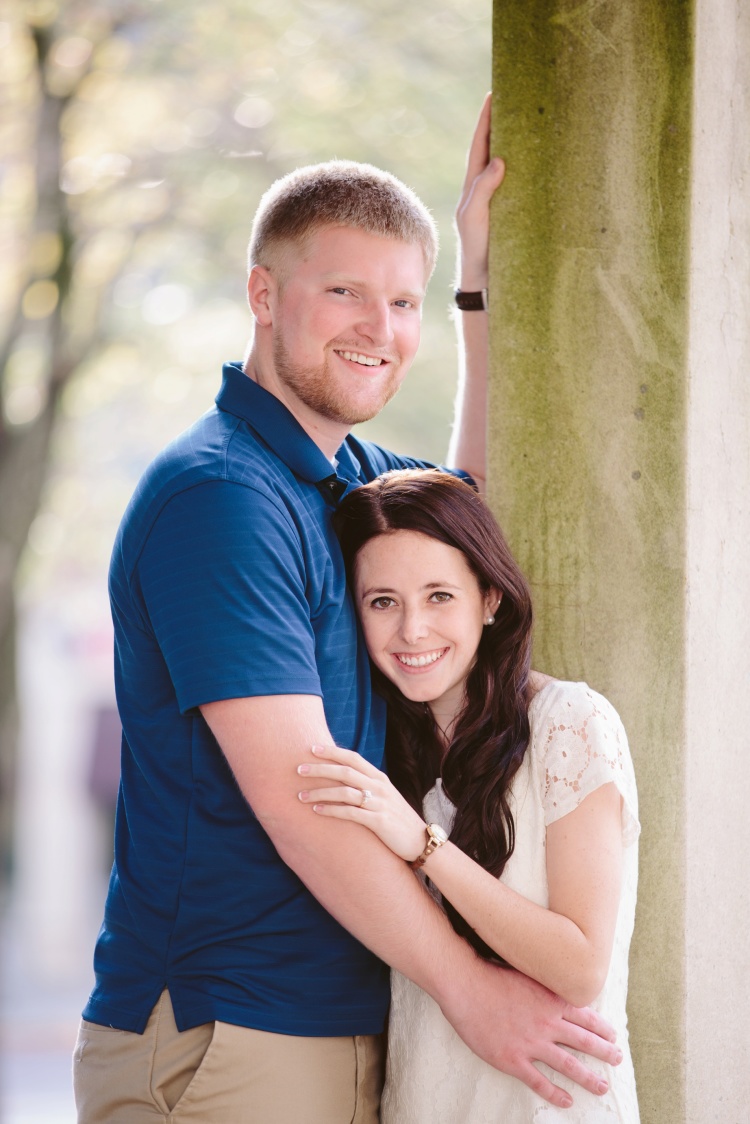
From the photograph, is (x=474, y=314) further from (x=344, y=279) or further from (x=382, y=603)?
(x=382, y=603)

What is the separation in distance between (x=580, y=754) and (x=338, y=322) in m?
0.98

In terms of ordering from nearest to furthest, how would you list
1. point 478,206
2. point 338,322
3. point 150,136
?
point 338,322 < point 478,206 < point 150,136

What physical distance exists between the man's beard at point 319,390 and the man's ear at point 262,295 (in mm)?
59

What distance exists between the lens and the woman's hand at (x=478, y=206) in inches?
113

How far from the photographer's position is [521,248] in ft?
9.25

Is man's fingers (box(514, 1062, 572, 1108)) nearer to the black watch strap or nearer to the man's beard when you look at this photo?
the man's beard

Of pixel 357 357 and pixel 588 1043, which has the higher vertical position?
pixel 357 357

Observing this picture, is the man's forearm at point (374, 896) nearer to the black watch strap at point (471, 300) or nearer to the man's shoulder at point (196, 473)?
the man's shoulder at point (196, 473)

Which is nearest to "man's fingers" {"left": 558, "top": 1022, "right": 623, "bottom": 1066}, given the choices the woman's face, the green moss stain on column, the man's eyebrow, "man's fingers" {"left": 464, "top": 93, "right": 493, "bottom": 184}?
the green moss stain on column

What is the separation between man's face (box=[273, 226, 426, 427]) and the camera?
104 inches

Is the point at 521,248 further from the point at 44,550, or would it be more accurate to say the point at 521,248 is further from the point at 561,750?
the point at 44,550

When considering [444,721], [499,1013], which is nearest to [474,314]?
[444,721]

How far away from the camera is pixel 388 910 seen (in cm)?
223

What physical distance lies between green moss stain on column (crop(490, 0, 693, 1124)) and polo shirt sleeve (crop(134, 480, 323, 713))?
686mm
